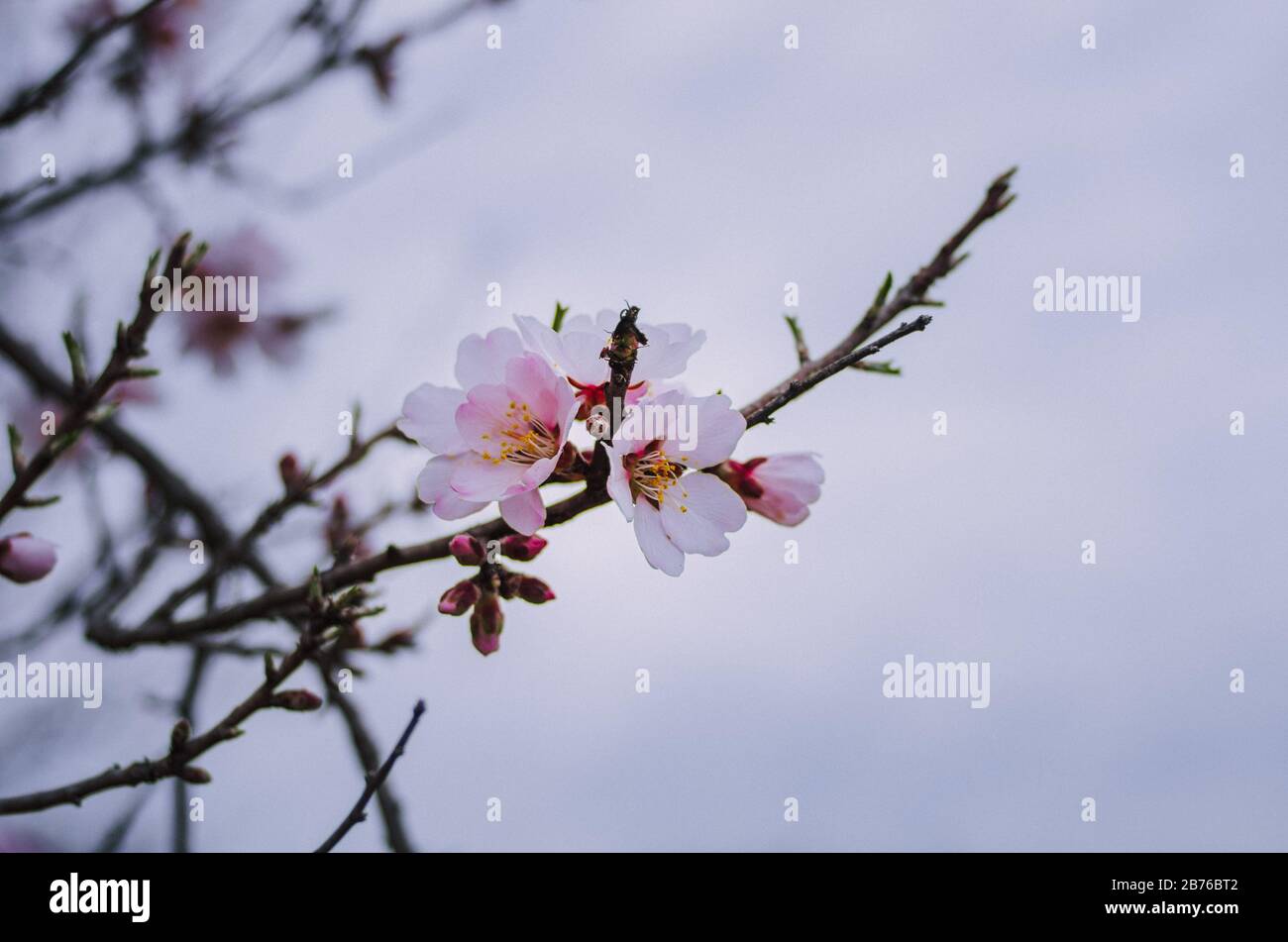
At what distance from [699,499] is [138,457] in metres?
1.94

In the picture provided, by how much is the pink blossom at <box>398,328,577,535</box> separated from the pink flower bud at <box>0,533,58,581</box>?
0.63m

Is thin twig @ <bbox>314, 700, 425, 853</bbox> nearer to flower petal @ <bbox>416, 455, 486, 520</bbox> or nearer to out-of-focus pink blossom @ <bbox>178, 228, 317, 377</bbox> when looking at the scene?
flower petal @ <bbox>416, 455, 486, 520</bbox>

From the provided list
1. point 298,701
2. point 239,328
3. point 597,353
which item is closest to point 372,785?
point 298,701

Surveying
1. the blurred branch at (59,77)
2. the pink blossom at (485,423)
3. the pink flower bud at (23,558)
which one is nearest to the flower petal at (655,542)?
the pink blossom at (485,423)

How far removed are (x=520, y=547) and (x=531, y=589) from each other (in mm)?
97

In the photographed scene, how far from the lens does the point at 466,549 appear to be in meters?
1.34

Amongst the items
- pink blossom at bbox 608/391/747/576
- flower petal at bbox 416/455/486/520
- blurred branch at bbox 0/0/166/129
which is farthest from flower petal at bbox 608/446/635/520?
blurred branch at bbox 0/0/166/129

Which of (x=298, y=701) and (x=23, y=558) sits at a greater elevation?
(x=23, y=558)

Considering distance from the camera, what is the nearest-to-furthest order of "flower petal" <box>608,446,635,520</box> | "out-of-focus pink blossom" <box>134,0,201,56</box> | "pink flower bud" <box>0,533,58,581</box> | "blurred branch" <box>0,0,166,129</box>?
1. "flower petal" <box>608,446,635,520</box>
2. "pink flower bud" <box>0,533,58,581</box>
3. "blurred branch" <box>0,0,166,129</box>
4. "out-of-focus pink blossom" <box>134,0,201,56</box>

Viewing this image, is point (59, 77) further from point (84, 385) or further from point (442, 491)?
point (442, 491)

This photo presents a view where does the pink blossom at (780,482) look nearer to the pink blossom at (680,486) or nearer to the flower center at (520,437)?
the pink blossom at (680,486)

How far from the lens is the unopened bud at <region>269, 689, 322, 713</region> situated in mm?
1455

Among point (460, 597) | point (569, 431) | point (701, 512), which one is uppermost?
point (569, 431)
